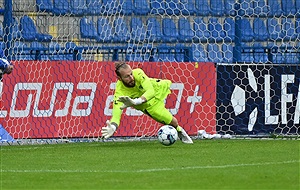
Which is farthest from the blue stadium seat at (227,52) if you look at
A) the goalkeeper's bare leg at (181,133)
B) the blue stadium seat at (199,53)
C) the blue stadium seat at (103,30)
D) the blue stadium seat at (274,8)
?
the goalkeeper's bare leg at (181,133)

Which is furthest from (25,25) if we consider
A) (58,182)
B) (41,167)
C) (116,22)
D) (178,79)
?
(58,182)

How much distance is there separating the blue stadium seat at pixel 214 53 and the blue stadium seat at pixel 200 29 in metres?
0.23

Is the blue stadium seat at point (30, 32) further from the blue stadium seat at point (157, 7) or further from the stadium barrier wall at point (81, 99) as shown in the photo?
the blue stadium seat at point (157, 7)

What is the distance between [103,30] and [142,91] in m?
3.14

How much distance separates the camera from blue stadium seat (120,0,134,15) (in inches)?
597

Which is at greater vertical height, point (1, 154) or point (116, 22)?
point (116, 22)

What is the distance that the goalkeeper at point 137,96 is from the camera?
1184cm

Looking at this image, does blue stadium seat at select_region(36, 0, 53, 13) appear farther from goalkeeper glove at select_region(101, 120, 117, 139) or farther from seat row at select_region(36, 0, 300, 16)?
goalkeeper glove at select_region(101, 120, 117, 139)

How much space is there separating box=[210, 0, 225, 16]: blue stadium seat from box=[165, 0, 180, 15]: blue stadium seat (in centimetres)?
62

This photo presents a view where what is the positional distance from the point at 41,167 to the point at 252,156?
2.62 meters

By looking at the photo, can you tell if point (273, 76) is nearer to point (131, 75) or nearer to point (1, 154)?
point (131, 75)

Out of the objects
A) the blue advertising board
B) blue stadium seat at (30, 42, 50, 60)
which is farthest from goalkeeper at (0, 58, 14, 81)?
the blue advertising board

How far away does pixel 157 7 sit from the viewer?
1571 centimetres

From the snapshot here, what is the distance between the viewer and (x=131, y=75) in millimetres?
12164
